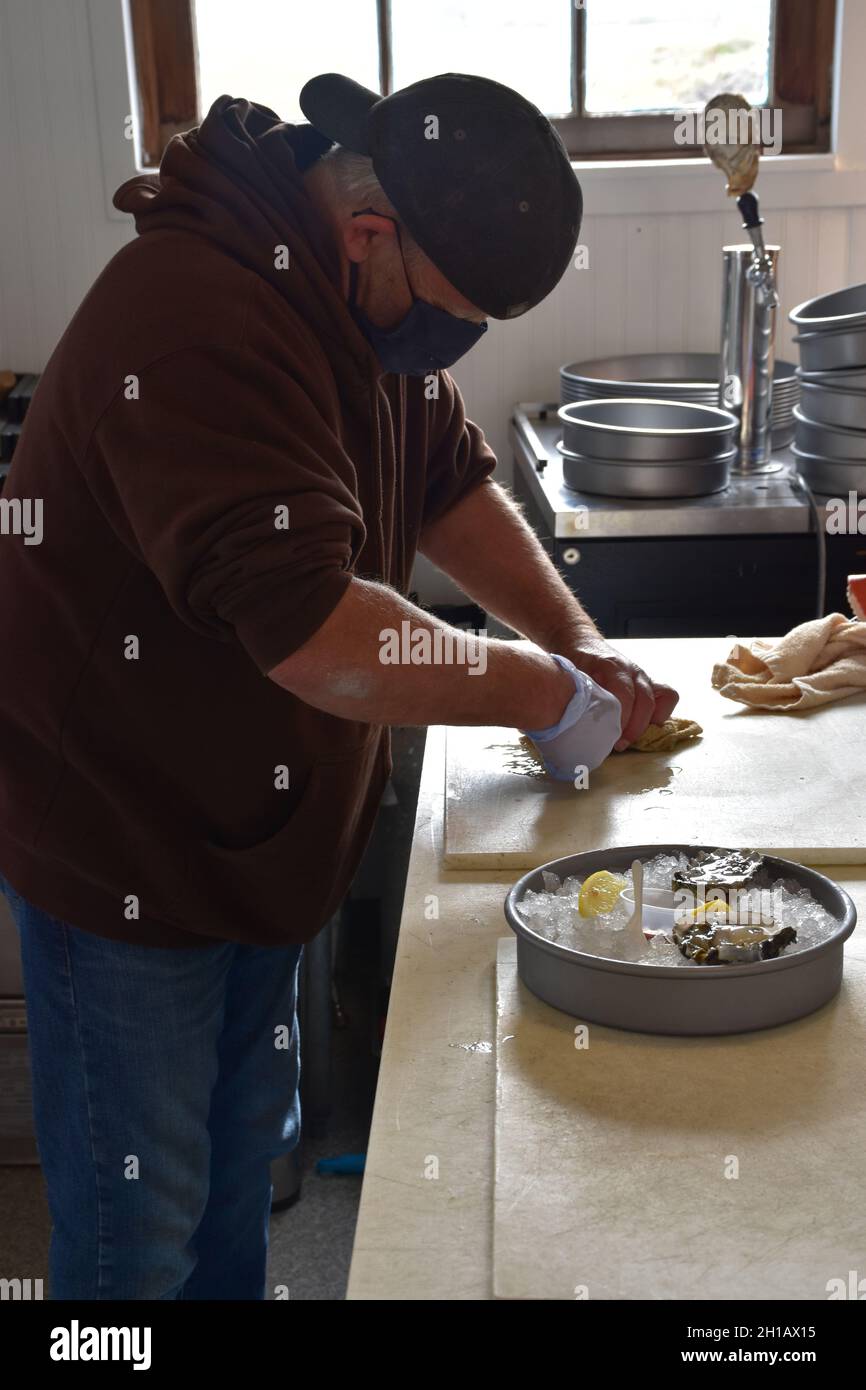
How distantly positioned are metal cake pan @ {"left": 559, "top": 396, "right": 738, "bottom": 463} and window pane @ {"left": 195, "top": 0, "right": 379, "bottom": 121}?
1.03 m

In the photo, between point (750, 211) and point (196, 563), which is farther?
point (750, 211)

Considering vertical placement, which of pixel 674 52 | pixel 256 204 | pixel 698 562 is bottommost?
pixel 698 562

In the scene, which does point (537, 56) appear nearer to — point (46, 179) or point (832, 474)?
point (46, 179)

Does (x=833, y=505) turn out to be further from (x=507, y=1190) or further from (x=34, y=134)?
(x=34, y=134)

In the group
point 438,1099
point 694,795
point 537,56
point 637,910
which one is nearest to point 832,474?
point 694,795

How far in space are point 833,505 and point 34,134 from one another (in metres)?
1.91

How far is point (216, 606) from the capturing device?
3.47ft

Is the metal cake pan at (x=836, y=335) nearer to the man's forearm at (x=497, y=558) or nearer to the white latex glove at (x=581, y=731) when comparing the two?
the man's forearm at (x=497, y=558)

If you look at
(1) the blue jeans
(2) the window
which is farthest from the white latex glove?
(2) the window

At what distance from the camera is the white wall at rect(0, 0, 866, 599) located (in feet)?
9.63

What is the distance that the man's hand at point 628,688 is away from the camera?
1.47 metres

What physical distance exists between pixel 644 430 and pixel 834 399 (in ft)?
1.04

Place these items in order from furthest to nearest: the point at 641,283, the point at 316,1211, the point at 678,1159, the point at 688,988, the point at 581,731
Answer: the point at 641,283 → the point at 316,1211 → the point at 581,731 → the point at 688,988 → the point at 678,1159

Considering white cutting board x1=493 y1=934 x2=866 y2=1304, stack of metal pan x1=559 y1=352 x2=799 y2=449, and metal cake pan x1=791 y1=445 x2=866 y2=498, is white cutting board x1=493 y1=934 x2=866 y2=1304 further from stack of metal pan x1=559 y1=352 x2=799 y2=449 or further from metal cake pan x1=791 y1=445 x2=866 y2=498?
stack of metal pan x1=559 y1=352 x2=799 y2=449
